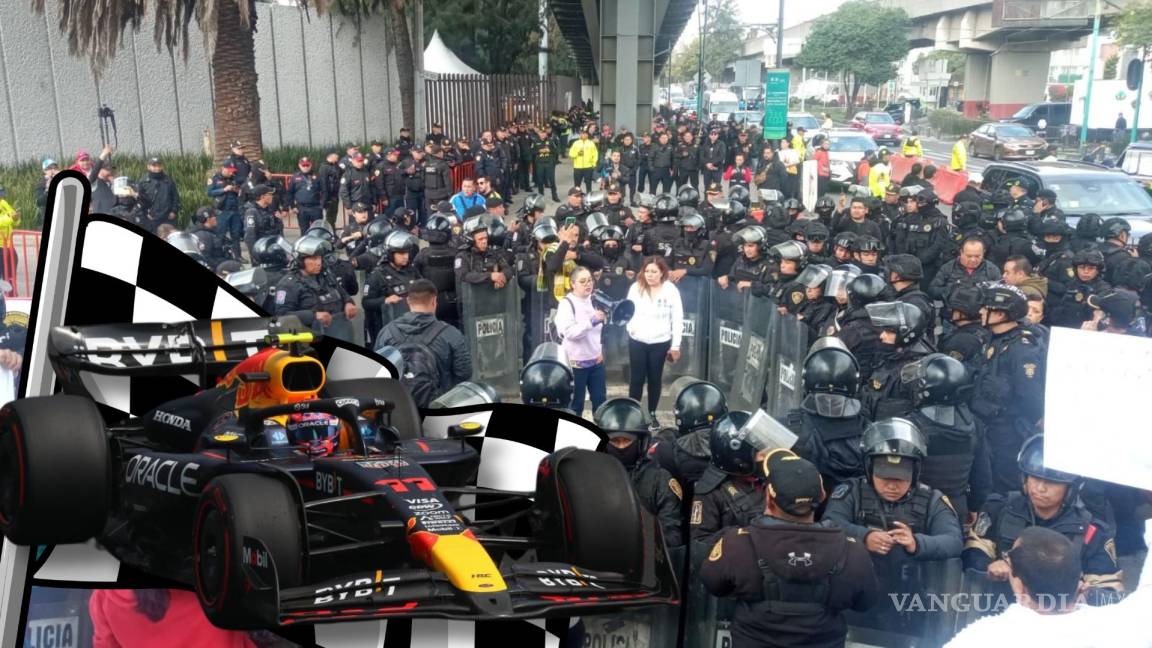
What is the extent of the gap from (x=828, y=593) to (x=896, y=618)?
24.9 inches

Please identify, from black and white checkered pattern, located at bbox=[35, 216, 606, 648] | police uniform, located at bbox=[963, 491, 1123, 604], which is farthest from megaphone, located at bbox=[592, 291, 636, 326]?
black and white checkered pattern, located at bbox=[35, 216, 606, 648]

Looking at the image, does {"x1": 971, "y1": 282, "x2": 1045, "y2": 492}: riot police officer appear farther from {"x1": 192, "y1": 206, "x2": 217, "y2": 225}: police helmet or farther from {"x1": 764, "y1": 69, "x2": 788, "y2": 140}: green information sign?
{"x1": 764, "y1": 69, "x2": 788, "y2": 140}: green information sign

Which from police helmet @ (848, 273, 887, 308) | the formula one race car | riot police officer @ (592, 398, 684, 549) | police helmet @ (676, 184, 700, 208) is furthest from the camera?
police helmet @ (676, 184, 700, 208)

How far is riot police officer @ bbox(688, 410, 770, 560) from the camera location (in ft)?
14.8

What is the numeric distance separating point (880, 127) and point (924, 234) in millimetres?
23348

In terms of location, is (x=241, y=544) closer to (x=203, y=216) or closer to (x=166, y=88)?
(x=203, y=216)

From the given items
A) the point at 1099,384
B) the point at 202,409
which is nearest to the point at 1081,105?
the point at 1099,384

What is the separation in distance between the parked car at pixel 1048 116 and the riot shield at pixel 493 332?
21.1 m

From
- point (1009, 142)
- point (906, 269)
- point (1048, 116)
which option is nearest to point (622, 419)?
point (906, 269)

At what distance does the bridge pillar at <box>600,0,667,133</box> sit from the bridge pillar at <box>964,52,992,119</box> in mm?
9941

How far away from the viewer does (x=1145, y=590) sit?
3.31 meters

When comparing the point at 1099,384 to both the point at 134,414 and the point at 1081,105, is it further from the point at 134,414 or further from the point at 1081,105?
the point at 1081,105

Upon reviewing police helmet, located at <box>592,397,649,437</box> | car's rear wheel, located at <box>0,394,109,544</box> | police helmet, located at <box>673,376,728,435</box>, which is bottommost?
police helmet, located at <box>673,376,728,435</box>

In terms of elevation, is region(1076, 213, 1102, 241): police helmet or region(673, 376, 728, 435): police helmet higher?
region(1076, 213, 1102, 241): police helmet
